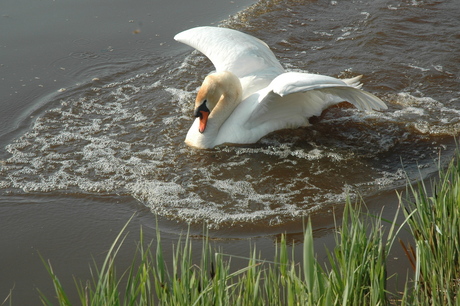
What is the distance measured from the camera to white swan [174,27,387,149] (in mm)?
5680

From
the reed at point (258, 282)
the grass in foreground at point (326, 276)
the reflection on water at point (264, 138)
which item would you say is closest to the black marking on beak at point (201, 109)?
the reflection on water at point (264, 138)

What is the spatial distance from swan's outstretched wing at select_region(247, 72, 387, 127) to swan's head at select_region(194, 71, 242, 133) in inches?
12.7

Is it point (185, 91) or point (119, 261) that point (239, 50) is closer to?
point (185, 91)

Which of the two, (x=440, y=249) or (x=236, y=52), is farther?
(x=236, y=52)

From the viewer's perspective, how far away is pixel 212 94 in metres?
5.91

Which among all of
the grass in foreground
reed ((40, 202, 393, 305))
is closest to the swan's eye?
the grass in foreground

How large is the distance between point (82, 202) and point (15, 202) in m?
0.57

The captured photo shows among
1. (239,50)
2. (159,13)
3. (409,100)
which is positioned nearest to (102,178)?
(239,50)

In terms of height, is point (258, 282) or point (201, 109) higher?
point (201, 109)

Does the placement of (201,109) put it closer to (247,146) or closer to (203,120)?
(203,120)

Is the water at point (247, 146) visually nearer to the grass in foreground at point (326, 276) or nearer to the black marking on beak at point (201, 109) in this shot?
the black marking on beak at point (201, 109)

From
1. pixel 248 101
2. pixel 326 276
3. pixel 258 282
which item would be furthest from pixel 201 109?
pixel 258 282

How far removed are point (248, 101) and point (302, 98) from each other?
1.91 feet

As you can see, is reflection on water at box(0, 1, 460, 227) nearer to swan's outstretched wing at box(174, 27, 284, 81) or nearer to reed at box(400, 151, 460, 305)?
swan's outstretched wing at box(174, 27, 284, 81)
